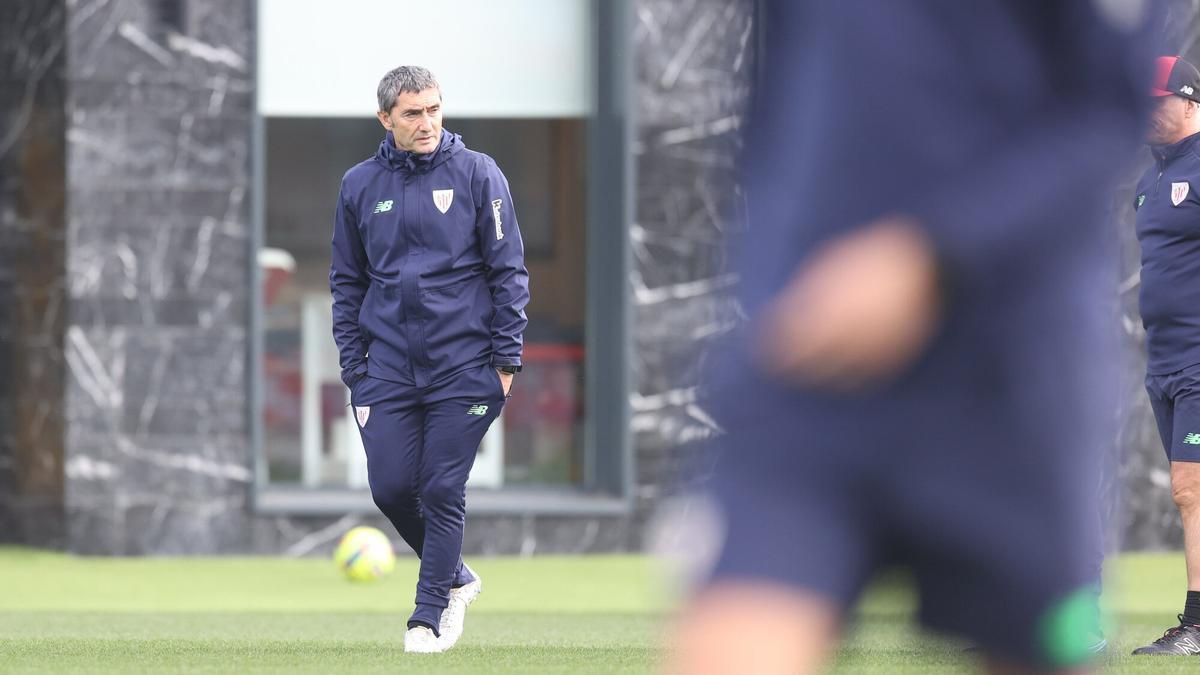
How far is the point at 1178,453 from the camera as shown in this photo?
6.95 meters

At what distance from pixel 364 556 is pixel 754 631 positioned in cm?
922

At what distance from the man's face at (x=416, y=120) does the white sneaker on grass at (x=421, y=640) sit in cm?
170

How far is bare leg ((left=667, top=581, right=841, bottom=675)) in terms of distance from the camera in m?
1.83

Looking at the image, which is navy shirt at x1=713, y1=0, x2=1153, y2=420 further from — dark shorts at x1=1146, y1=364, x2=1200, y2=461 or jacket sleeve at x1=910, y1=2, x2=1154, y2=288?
dark shorts at x1=1146, y1=364, x2=1200, y2=461

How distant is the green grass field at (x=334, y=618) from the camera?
641 cm

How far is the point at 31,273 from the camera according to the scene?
12750mm

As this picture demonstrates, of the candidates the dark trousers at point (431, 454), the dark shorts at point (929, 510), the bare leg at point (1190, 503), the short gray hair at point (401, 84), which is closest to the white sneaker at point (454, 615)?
the dark trousers at point (431, 454)

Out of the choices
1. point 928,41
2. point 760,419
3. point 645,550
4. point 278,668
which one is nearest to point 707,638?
point 760,419

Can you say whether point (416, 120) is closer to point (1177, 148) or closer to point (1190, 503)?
point (1177, 148)

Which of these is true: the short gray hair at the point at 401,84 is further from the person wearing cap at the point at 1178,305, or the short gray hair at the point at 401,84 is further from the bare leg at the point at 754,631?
the bare leg at the point at 754,631

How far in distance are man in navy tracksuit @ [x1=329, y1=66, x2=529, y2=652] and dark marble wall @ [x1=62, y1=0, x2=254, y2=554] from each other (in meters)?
5.36

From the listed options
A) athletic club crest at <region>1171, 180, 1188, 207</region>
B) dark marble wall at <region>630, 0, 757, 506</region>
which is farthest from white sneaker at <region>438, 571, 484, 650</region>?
dark marble wall at <region>630, 0, 757, 506</region>

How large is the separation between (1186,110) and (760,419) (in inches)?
A: 220

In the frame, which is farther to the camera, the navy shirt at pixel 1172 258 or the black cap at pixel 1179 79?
the navy shirt at pixel 1172 258
